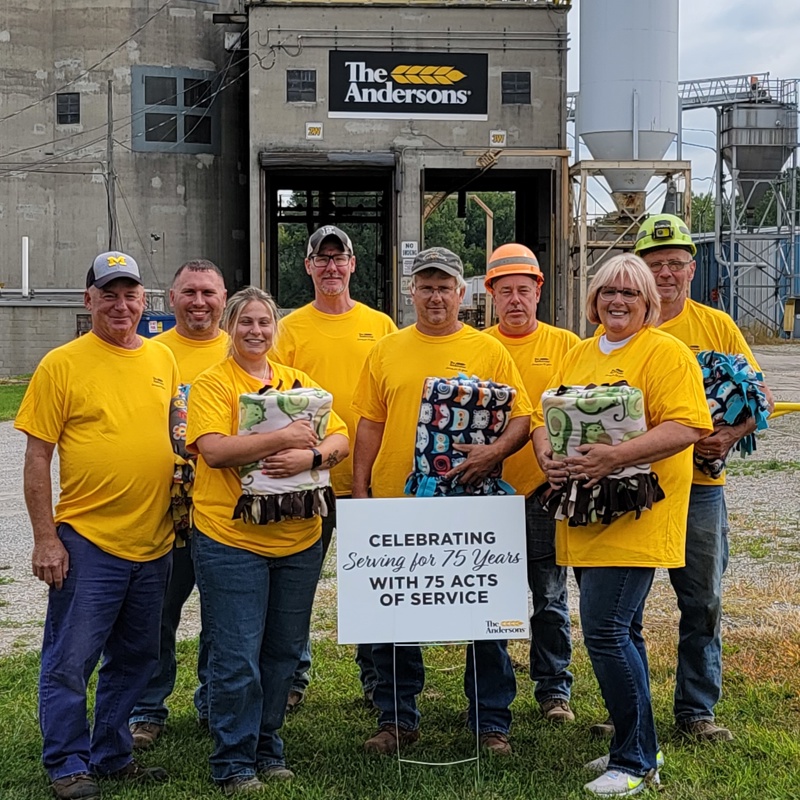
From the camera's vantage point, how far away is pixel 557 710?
5363mm

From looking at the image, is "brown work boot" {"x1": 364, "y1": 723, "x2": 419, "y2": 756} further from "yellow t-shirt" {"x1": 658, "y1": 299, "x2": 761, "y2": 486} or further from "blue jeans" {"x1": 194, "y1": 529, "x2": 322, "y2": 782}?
"yellow t-shirt" {"x1": 658, "y1": 299, "x2": 761, "y2": 486}

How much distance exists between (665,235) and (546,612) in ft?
6.33

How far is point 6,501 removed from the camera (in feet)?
39.0

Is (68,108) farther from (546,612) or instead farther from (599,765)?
(599,765)

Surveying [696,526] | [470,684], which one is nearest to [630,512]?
[696,526]

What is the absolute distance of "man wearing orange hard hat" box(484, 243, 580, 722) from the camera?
521 centimetres

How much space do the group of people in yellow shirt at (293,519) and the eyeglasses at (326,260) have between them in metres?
0.58

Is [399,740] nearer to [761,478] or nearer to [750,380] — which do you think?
[750,380]

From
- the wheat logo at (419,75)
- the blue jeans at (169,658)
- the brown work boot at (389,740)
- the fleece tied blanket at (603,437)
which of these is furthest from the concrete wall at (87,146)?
the fleece tied blanket at (603,437)

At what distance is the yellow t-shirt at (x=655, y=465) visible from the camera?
4.27m

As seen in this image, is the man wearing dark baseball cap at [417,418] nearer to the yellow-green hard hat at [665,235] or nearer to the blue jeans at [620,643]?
the blue jeans at [620,643]

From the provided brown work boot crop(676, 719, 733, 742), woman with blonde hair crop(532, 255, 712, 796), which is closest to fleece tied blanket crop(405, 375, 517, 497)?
woman with blonde hair crop(532, 255, 712, 796)

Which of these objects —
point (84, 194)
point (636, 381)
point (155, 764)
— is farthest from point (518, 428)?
point (84, 194)

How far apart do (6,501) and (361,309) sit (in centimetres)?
769
